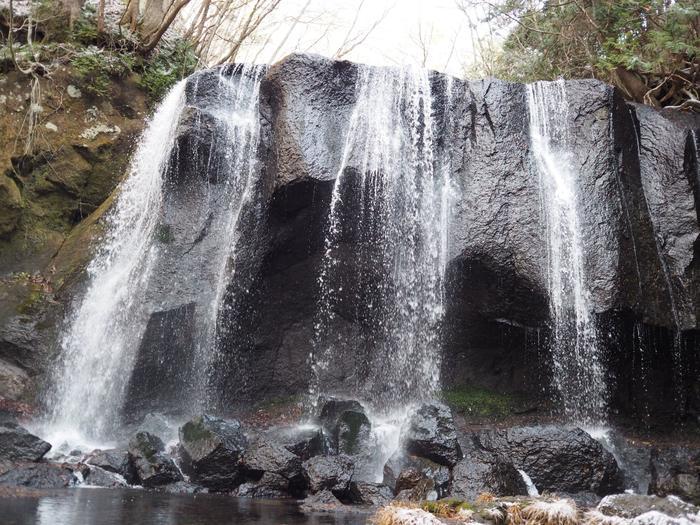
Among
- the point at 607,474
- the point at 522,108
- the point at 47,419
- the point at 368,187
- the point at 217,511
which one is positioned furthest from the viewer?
the point at 522,108

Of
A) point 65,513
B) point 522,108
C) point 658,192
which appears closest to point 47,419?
point 65,513

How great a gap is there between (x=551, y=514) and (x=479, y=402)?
247 inches

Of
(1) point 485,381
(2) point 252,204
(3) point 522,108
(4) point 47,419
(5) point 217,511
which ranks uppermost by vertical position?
(3) point 522,108

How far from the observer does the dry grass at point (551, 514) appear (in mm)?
5500

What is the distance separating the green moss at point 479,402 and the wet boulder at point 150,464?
512 centimetres

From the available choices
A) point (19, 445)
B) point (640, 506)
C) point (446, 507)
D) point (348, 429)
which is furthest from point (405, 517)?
point (19, 445)

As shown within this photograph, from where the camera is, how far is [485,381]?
11812mm

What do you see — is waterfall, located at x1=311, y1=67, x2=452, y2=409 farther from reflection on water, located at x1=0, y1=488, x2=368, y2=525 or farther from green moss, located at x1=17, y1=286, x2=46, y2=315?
green moss, located at x1=17, y1=286, x2=46, y2=315

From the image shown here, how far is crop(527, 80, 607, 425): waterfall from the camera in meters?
10.7

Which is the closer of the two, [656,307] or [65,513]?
[65,513]

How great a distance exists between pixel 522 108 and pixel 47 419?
9766 mm

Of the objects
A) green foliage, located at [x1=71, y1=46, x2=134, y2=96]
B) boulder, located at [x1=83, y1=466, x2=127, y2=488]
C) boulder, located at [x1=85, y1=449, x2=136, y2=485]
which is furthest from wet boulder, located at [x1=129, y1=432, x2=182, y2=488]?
green foliage, located at [x1=71, y1=46, x2=134, y2=96]

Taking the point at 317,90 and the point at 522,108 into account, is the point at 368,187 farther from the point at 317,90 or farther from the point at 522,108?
the point at 522,108

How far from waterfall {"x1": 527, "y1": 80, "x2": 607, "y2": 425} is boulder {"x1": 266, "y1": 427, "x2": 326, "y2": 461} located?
4303 mm
